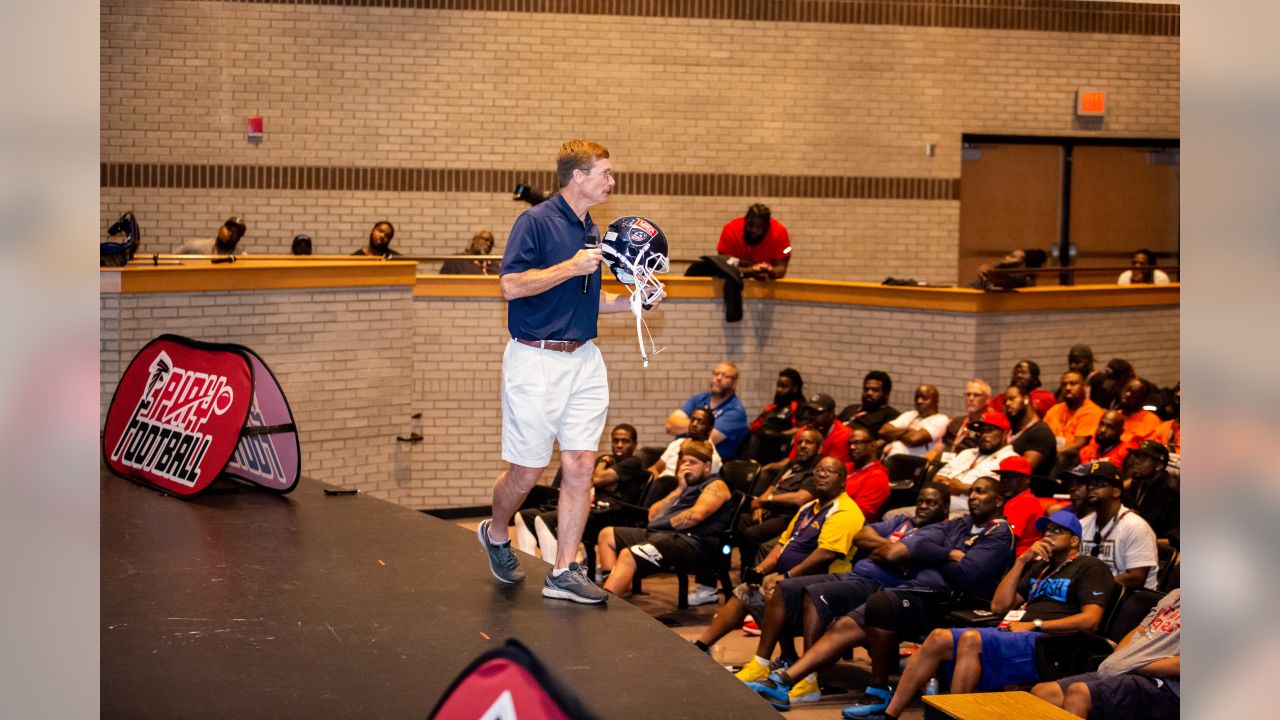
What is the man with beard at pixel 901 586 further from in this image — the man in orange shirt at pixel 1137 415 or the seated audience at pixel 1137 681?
the man in orange shirt at pixel 1137 415

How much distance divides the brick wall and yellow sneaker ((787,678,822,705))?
314 inches

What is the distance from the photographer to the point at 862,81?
1568 centimetres

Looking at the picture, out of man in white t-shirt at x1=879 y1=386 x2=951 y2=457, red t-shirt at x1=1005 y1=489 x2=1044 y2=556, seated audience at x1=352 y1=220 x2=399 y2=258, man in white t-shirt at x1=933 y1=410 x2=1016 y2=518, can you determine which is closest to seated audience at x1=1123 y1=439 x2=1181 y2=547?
red t-shirt at x1=1005 y1=489 x2=1044 y2=556

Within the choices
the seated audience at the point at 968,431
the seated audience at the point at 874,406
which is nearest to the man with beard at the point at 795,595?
the seated audience at the point at 968,431

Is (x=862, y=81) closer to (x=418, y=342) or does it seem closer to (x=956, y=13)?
(x=956, y=13)

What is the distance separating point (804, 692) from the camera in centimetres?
767

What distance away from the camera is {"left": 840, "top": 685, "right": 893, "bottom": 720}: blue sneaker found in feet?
24.1

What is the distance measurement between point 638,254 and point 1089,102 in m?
13.1

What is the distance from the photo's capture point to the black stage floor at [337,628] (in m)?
4.18

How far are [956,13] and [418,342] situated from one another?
7701 mm

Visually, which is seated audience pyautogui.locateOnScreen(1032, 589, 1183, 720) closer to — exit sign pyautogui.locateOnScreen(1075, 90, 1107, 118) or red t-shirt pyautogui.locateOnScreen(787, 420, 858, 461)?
red t-shirt pyautogui.locateOnScreen(787, 420, 858, 461)

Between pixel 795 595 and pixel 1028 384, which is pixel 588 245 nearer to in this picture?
pixel 795 595

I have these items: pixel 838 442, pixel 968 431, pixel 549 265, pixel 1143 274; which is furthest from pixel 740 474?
pixel 1143 274

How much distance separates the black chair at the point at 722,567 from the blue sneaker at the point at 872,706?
72.8 inches
